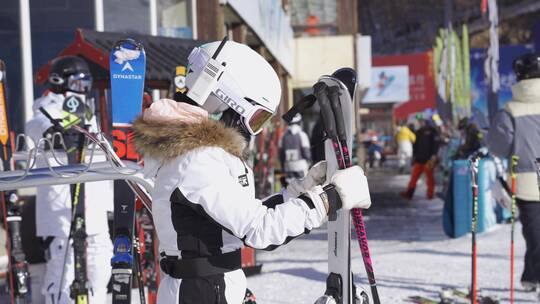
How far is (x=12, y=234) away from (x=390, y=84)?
3848 centimetres

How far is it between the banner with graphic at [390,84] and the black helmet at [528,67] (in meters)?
36.1

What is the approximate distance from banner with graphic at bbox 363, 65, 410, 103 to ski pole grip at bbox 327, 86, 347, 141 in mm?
39733

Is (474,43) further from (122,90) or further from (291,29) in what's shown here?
(122,90)

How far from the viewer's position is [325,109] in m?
3.11

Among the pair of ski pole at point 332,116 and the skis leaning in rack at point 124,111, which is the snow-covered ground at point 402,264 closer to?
the skis leaning in rack at point 124,111

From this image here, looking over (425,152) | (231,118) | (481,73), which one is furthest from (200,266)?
(481,73)

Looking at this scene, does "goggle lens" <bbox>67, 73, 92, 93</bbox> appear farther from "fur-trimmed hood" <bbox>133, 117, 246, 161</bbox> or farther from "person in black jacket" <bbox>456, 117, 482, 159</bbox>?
"person in black jacket" <bbox>456, 117, 482, 159</bbox>

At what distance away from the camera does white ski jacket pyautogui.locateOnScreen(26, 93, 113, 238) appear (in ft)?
17.1

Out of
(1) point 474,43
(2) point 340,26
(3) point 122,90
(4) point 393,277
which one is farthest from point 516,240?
(1) point 474,43

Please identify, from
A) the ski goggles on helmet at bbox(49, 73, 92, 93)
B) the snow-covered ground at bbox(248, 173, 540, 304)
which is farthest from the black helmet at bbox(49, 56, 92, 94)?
the snow-covered ground at bbox(248, 173, 540, 304)

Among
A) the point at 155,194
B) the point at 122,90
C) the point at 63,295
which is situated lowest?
the point at 63,295

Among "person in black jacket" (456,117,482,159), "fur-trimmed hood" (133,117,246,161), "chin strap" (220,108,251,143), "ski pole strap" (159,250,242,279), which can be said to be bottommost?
"person in black jacket" (456,117,482,159)

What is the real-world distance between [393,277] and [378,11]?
62.1 metres

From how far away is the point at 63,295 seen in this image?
16.9ft
